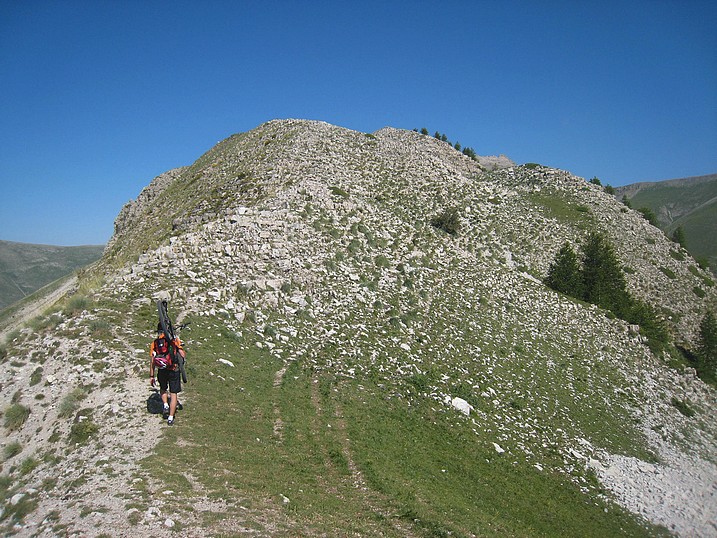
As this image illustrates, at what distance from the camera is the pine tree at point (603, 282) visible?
131ft

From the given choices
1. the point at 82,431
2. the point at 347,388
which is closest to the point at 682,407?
the point at 347,388

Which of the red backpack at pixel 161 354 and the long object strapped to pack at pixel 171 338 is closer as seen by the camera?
the long object strapped to pack at pixel 171 338

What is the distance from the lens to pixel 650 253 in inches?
2060

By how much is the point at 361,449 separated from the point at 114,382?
974 centimetres

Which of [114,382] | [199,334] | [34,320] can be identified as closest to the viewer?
[114,382]

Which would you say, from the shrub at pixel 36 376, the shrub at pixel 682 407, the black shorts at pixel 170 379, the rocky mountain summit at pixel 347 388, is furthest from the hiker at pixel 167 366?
the shrub at pixel 682 407

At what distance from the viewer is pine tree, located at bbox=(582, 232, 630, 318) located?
40.0 m

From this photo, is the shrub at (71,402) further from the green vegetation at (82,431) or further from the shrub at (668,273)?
the shrub at (668,273)

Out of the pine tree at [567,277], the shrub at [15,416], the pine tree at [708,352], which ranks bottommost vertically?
the pine tree at [708,352]

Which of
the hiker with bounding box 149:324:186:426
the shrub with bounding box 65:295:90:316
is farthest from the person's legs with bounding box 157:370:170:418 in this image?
the shrub with bounding box 65:295:90:316

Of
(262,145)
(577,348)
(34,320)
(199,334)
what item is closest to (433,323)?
(577,348)

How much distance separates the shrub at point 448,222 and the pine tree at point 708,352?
1081 inches

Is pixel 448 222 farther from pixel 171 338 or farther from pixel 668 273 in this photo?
pixel 171 338

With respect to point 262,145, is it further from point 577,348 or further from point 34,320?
point 577,348
